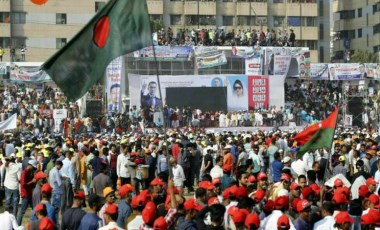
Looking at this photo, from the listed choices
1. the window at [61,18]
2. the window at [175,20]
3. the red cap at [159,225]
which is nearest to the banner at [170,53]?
the window at [61,18]

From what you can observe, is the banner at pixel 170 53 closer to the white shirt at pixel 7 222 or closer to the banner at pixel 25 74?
the banner at pixel 25 74

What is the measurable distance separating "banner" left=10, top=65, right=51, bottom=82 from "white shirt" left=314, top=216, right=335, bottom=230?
4479 centimetres

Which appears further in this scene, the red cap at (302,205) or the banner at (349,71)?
the banner at (349,71)

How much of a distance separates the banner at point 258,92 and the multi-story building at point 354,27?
112 feet

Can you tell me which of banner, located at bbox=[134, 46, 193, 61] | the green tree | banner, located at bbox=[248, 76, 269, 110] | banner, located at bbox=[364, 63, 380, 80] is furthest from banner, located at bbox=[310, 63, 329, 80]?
the green tree

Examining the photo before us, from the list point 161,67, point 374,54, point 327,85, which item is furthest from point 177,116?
point 374,54

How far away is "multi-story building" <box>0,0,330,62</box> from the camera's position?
238 feet

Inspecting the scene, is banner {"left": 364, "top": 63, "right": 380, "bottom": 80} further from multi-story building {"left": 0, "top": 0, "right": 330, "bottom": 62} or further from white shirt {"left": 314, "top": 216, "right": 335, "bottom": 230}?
white shirt {"left": 314, "top": 216, "right": 335, "bottom": 230}

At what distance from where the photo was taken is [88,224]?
12.4 metres

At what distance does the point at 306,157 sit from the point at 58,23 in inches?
2095

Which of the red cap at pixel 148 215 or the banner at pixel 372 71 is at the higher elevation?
the banner at pixel 372 71

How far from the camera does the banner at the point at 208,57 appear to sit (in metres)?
55.0

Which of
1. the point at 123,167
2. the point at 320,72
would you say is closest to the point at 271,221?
the point at 123,167

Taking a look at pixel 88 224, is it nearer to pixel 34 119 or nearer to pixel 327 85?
pixel 34 119
